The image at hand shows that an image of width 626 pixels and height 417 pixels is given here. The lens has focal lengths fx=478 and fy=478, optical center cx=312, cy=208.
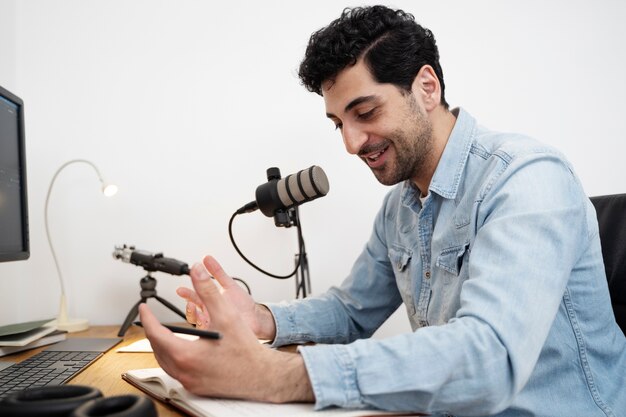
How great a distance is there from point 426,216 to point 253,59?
3.13 feet

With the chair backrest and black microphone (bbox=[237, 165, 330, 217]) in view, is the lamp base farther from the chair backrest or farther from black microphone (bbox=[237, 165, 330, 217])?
the chair backrest

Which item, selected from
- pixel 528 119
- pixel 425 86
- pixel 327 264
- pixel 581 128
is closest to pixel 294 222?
pixel 327 264

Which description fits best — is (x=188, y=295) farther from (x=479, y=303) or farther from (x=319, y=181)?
(x=479, y=303)

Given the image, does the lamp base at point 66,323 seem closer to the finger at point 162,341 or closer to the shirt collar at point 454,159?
the finger at point 162,341

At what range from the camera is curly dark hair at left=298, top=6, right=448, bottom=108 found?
111cm

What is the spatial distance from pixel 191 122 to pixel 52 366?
0.98 m

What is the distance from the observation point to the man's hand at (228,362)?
25.0 inches

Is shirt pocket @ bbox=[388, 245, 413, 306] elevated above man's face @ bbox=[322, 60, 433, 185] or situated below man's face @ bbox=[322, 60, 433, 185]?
below

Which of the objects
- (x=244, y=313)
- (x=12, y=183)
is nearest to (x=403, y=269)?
(x=244, y=313)

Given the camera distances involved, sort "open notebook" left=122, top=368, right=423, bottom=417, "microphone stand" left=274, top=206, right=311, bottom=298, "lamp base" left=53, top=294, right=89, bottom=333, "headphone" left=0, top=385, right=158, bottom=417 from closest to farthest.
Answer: "headphone" left=0, top=385, right=158, bottom=417 < "open notebook" left=122, top=368, right=423, bottom=417 < "microphone stand" left=274, top=206, right=311, bottom=298 < "lamp base" left=53, top=294, right=89, bottom=333

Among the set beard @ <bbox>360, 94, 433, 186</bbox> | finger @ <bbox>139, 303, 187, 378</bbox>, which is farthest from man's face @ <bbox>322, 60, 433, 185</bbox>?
finger @ <bbox>139, 303, 187, 378</bbox>

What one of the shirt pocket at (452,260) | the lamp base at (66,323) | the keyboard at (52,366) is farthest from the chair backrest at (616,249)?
the lamp base at (66,323)

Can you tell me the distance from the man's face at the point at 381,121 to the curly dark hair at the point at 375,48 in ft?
0.07

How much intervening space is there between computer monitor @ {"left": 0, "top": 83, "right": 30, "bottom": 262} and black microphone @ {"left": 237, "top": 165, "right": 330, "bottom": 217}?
1.99 feet
